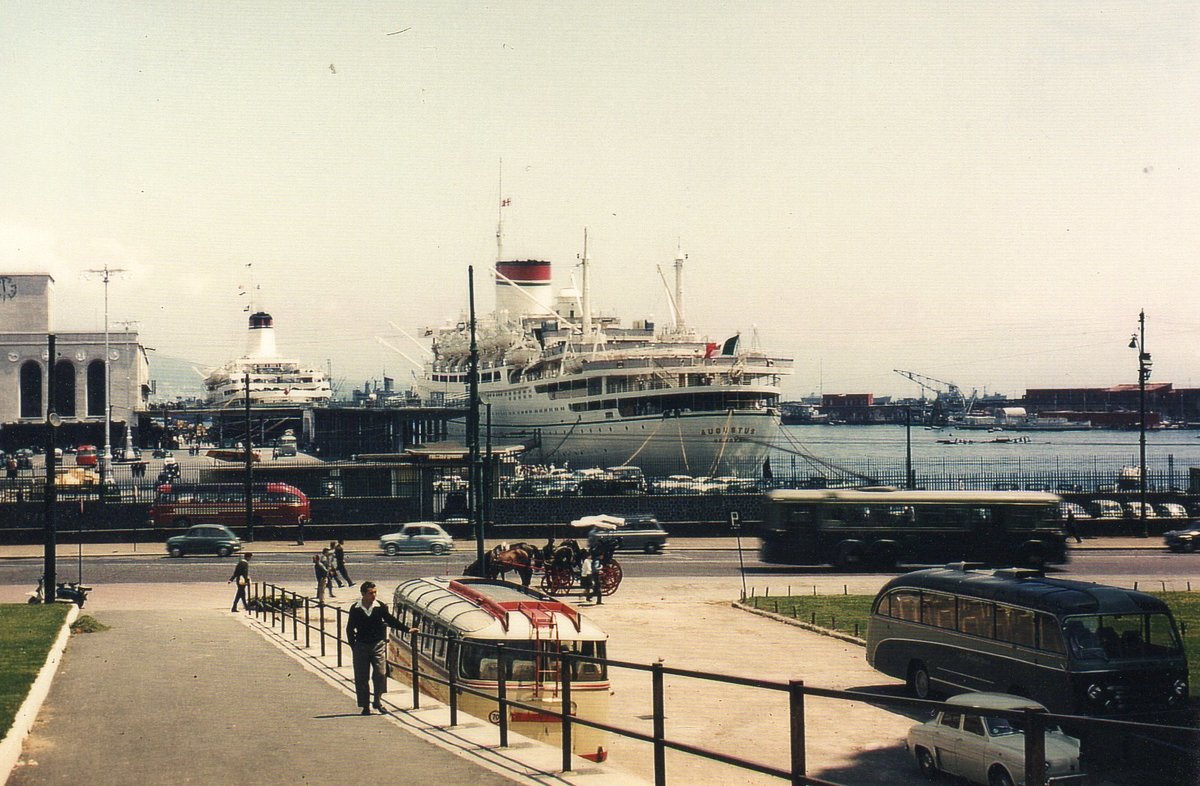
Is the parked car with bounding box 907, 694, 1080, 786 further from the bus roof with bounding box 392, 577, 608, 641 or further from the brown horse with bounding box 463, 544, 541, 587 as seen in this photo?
the brown horse with bounding box 463, 544, 541, 587

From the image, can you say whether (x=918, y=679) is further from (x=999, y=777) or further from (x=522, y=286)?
(x=522, y=286)

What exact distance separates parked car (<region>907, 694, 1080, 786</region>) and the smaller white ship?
11946 centimetres

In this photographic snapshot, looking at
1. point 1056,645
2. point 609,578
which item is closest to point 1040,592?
point 1056,645

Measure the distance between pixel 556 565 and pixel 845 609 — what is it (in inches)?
268

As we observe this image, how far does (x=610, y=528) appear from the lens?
122 feet

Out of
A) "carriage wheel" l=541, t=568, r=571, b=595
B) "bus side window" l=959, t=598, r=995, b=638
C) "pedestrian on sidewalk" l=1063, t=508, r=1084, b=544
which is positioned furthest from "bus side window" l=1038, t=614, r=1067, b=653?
"pedestrian on sidewalk" l=1063, t=508, r=1084, b=544

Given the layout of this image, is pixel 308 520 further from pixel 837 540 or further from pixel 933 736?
pixel 933 736

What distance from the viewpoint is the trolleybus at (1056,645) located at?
554 inches

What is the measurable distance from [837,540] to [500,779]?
984 inches

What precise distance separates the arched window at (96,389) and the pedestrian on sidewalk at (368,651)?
110m

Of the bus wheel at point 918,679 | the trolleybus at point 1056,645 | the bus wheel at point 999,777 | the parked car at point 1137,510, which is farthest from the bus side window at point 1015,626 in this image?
the parked car at point 1137,510

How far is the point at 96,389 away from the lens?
4483 inches

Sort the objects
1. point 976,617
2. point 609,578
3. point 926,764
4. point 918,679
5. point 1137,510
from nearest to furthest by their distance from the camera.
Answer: point 926,764 → point 976,617 → point 918,679 → point 609,578 → point 1137,510

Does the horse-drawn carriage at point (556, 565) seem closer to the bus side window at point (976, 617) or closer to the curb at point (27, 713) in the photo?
the bus side window at point (976, 617)
